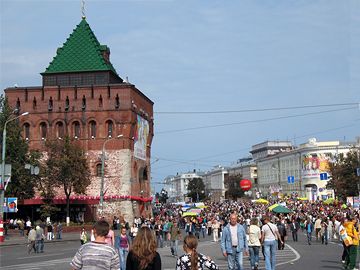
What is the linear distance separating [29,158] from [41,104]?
16.5 meters

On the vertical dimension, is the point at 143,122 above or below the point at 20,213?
above

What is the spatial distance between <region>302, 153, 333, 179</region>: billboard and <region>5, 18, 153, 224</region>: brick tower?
59531mm

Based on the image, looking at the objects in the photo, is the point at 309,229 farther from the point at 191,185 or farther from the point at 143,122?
the point at 191,185

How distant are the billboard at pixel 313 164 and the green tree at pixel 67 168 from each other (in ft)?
240

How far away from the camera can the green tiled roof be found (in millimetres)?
76500

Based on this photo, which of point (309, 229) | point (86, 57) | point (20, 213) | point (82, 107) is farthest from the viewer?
point (86, 57)

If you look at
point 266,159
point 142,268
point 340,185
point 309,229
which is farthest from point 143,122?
point 266,159

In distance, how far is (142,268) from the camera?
272 inches

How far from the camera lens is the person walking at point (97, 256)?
7004 millimetres

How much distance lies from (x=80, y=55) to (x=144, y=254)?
73035 millimetres

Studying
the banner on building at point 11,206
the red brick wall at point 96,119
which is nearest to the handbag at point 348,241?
the banner on building at point 11,206

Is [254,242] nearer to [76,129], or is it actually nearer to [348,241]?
[348,241]

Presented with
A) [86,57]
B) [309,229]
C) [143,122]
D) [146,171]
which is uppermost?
[86,57]

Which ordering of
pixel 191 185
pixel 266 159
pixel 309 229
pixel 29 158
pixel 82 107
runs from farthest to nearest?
pixel 191 185, pixel 266 159, pixel 82 107, pixel 29 158, pixel 309 229
